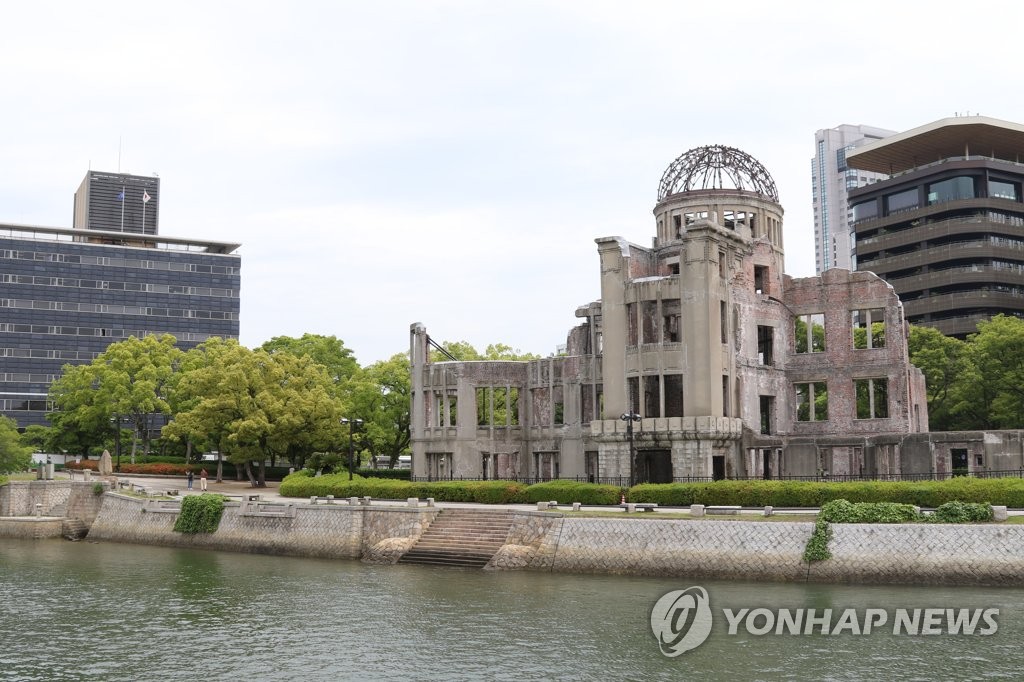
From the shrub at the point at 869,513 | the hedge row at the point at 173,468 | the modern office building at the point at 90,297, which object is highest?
the modern office building at the point at 90,297

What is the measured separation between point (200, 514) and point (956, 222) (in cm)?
9322

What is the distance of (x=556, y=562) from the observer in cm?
4303

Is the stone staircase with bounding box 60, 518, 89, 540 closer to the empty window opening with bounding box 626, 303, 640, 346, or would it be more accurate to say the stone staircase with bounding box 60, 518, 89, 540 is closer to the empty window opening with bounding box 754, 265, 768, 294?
the empty window opening with bounding box 626, 303, 640, 346

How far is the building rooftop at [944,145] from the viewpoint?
11562 cm

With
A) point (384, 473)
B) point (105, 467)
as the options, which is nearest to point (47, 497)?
point (105, 467)

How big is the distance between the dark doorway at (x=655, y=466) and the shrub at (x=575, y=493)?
28.6 feet

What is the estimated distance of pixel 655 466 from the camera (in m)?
62.4

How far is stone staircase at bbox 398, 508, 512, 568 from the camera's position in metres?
45.2

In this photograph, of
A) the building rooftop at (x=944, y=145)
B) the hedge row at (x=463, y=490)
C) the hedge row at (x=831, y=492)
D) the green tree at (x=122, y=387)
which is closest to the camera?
the hedge row at (x=831, y=492)

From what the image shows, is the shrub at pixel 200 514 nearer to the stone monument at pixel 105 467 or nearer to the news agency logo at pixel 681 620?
the stone monument at pixel 105 467

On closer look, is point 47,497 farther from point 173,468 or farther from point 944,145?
point 944,145

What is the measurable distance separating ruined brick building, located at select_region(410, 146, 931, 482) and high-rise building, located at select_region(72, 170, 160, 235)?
405 feet

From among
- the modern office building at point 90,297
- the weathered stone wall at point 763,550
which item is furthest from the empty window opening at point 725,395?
the modern office building at point 90,297

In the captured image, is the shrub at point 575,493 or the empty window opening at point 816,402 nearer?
the shrub at point 575,493
